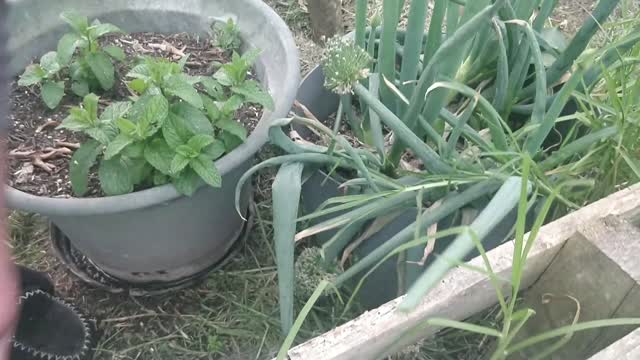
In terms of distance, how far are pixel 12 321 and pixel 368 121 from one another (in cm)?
89

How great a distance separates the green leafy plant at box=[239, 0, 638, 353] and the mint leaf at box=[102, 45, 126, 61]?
39cm

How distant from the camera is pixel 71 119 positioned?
1.19 m

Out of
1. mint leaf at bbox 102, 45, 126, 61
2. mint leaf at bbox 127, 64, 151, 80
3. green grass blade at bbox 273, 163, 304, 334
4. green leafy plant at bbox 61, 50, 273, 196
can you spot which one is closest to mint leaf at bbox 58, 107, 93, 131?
green leafy plant at bbox 61, 50, 273, 196

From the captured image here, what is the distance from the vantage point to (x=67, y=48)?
129 centimetres

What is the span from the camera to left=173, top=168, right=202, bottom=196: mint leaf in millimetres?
1161

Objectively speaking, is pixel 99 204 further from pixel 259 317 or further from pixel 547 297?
pixel 547 297

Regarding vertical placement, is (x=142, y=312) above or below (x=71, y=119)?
below

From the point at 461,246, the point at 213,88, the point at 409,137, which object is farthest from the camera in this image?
the point at 213,88

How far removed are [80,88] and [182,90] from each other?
1.01 ft

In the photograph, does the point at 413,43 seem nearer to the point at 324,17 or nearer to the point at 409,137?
the point at 409,137

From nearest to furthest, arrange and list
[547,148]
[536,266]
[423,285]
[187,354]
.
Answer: [423,285] < [536,266] < [547,148] < [187,354]

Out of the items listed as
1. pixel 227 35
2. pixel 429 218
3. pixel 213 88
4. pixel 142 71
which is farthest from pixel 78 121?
pixel 429 218

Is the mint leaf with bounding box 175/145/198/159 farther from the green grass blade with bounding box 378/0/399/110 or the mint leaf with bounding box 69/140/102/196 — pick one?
the green grass blade with bounding box 378/0/399/110

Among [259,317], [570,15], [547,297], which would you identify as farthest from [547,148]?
[570,15]
